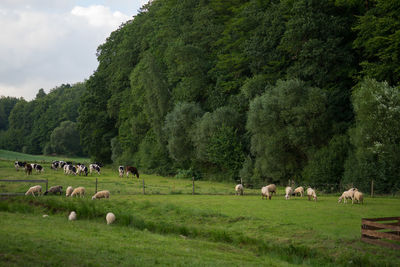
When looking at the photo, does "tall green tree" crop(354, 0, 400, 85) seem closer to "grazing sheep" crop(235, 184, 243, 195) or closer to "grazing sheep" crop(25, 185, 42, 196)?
"grazing sheep" crop(235, 184, 243, 195)

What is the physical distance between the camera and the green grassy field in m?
14.1

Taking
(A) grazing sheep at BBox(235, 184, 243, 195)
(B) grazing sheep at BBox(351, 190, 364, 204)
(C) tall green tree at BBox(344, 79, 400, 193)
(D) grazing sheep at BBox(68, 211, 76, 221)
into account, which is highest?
(C) tall green tree at BBox(344, 79, 400, 193)

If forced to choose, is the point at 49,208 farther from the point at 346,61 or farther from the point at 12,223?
the point at 346,61

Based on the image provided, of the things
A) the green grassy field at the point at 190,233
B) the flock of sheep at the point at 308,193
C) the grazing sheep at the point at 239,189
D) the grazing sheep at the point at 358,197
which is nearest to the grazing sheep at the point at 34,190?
the green grassy field at the point at 190,233

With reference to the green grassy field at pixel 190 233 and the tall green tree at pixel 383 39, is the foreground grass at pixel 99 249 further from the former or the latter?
the tall green tree at pixel 383 39

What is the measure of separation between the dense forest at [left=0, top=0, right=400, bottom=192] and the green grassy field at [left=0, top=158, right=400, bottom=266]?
10.8 m

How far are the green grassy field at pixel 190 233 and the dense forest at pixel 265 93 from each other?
35.6 feet

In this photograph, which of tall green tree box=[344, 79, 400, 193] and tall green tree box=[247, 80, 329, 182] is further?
tall green tree box=[247, 80, 329, 182]

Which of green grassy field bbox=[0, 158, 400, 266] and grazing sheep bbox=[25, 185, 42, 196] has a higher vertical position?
grazing sheep bbox=[25, 185, 42, 196]

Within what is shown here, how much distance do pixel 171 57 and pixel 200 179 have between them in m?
19.9

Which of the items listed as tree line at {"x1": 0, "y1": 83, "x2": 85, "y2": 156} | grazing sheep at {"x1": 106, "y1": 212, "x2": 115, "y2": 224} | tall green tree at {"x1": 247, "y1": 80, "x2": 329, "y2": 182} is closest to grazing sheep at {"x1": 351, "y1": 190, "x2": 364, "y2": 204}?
tall green tree at {"x1": 247, "y1": 80, "x2": 329, "y2": 182}

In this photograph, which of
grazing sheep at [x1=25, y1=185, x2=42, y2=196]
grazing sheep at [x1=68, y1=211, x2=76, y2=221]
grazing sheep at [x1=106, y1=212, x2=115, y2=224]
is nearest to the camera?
grazing sheep at [x1=106, y1=212, x2=115, y2=224]

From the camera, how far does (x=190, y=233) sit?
22.2m

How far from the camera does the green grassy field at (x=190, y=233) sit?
46.3 ft
